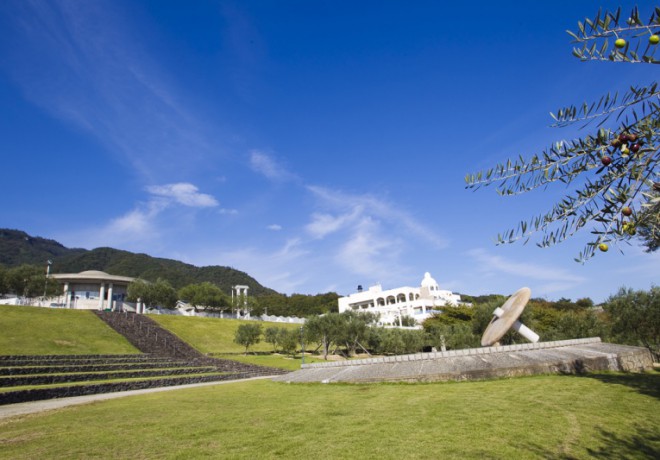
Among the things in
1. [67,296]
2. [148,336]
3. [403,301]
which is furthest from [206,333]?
[403,301]

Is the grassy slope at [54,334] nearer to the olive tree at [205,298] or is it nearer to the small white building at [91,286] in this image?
the small white building at [91,286]

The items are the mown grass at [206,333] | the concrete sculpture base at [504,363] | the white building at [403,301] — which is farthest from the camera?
the white building at [403,301]

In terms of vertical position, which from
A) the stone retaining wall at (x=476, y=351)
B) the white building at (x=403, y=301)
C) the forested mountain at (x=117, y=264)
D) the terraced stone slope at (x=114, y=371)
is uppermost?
the forested mountain at (x=117, y=264)

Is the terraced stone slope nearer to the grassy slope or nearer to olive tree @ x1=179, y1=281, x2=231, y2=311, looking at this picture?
the grassy slope

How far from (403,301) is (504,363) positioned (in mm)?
77768

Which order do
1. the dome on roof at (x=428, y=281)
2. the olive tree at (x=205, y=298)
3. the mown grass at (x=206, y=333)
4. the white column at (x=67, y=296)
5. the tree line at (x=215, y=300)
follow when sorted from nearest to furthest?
the mown grass at (x=206, y=333)
the white column at (x=67, y=296)
the tree line at (x=215, y=300)
the olive tree at (x=205, y=298)
the dome on roof at (x=428, y=281)

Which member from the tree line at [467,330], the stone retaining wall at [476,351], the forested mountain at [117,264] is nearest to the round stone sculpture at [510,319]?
the stone retaining wall at [476,351]

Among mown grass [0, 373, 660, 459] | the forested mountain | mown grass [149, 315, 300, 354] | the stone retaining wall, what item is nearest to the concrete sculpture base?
the stone retaining wall

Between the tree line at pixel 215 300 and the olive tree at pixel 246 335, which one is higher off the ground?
the tree line at pixel 215 300

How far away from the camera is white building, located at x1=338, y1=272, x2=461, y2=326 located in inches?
3228

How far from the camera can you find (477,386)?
42.9ft

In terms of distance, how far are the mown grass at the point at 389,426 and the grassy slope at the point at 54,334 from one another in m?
20.6

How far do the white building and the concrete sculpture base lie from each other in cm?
5978

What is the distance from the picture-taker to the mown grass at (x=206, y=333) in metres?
44.9
